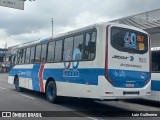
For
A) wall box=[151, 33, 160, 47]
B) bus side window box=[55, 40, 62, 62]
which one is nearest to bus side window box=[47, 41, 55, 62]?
bus side window box=[55, 40, 62, 62]

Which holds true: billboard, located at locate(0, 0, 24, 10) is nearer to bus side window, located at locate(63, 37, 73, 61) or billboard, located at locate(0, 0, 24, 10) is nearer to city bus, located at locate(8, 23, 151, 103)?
city bus, located at locate(8, 23, 151, 103)

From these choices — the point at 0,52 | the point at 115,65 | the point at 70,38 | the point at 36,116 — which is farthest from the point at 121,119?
the point at 0,52

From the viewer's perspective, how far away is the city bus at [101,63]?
10320 millimetres

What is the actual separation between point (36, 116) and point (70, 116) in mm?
1146

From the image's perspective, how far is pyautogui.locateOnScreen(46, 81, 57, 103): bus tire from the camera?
13141 millimetres

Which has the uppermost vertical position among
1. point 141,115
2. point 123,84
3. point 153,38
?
point 153,38

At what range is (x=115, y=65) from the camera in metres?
10.5

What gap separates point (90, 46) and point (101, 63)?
946mm

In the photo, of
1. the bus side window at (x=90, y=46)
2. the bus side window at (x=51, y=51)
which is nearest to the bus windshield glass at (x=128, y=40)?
the bus side window at (x=90, y=46)

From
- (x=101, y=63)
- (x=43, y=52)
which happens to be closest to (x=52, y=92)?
(x=43, y=52)

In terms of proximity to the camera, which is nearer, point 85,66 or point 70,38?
point 85,66

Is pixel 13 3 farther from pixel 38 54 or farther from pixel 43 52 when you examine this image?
pixel 38 54

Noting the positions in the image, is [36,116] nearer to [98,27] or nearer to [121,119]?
[121,119]

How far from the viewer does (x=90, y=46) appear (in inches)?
428
